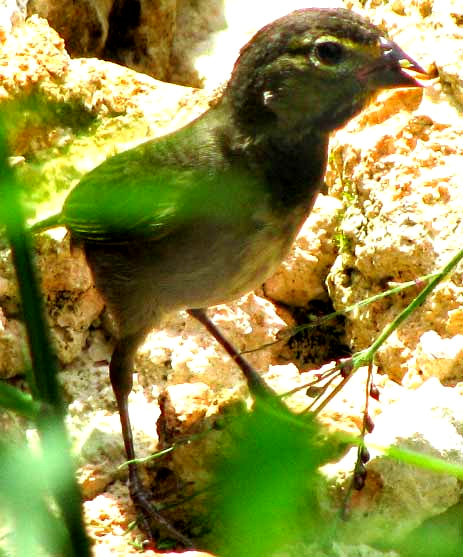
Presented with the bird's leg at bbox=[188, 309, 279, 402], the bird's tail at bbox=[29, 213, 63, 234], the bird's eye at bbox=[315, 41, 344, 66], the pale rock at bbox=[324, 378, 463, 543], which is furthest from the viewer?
the bird's leg at bbox=[188, 309, 279, 402]

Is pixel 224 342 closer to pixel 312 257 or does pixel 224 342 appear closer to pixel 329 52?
pixel 312 257

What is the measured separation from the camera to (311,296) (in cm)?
398

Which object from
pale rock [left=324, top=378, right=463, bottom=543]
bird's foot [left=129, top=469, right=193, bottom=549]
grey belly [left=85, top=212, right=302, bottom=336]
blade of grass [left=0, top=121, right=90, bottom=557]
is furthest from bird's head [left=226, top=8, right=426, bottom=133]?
blade of grass [left=0, top=121, right=90, bottom=557]

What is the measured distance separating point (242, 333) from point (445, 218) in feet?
2.91

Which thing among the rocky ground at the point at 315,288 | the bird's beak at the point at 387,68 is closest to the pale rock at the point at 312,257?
the rocky ground at the point at 315,288

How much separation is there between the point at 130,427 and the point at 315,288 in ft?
3.27

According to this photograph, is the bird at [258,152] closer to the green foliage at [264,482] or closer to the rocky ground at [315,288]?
the rocky ground at [315,288]

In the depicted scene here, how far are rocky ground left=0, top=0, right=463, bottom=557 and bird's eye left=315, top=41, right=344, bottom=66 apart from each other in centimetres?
55

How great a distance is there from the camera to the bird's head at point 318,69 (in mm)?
3088

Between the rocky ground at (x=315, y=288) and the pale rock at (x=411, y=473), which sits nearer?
the pale rock at (x=411, y=473)

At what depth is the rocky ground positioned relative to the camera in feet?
10.4

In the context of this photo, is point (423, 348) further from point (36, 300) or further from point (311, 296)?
point (36, 300)

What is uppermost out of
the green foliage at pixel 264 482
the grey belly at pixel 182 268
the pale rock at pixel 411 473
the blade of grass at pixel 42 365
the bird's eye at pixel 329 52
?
the bird's eye at pixel 329 52

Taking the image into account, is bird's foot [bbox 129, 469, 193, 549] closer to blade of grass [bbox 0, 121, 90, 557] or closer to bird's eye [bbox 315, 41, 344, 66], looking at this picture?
bird's eye [bbox 315, 41, 344, 66]
